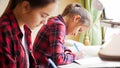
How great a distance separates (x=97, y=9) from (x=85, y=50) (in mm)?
614

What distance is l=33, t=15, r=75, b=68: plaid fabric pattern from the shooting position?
119 cm

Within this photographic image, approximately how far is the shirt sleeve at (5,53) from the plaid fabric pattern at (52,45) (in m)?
0.27

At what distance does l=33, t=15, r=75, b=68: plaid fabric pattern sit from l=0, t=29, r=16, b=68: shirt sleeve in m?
0.27

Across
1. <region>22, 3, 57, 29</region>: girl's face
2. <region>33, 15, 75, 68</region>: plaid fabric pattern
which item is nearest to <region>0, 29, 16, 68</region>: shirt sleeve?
<region>22, 3, 57, 29</region>: girl's face

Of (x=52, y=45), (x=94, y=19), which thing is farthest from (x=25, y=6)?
(x=94, y=19)

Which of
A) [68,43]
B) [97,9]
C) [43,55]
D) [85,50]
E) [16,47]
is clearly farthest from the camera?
[97,9]

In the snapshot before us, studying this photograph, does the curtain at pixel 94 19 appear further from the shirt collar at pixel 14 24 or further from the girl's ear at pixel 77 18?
the shirt collar at pixel 14 24

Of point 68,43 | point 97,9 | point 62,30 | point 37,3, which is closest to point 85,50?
point 68,43

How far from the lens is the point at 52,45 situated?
1.20m

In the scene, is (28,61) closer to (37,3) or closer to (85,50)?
(37,3)

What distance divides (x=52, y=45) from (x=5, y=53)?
1.18 feet

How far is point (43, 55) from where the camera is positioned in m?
1.24

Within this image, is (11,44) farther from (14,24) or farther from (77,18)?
(77,18)

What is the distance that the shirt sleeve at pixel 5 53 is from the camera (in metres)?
0.88
